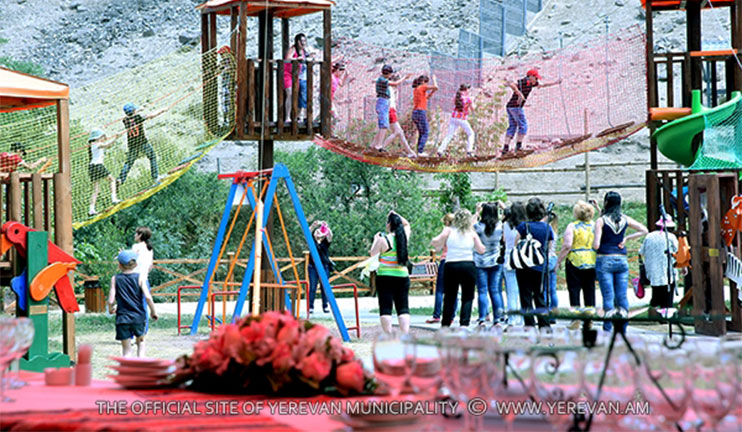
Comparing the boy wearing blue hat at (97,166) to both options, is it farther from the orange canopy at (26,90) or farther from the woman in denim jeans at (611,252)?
the woman in denim jeans at (611,252)

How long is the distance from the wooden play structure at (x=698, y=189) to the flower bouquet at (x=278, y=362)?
7225 millimetres

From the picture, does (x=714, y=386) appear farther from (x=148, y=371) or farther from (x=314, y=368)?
(x=148, y=371)

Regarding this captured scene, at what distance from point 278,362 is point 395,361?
46 centimetres

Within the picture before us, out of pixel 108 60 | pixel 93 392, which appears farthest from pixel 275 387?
pixel 108 60

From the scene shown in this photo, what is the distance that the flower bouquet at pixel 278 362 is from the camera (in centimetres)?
313

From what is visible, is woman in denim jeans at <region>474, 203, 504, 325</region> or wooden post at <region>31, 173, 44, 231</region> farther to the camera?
woman in denim jeans at <region>474, 203, 504, 325</region>

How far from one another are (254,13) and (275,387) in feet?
35.4

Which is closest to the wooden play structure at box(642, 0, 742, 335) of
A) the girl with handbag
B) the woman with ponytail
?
the girl with handbag

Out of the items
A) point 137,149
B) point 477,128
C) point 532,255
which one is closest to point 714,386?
point 532,255

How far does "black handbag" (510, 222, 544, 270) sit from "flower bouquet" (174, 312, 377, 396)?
7351 mm

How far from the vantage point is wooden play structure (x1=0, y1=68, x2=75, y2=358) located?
8.98m

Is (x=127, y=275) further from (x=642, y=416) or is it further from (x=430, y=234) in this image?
(x=430, y=234)

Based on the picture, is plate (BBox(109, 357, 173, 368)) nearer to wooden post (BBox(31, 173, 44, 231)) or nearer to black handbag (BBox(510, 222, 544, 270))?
wooden post (BBox(31, 173, 44, 231))

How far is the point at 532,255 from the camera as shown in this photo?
1048 centimetres
